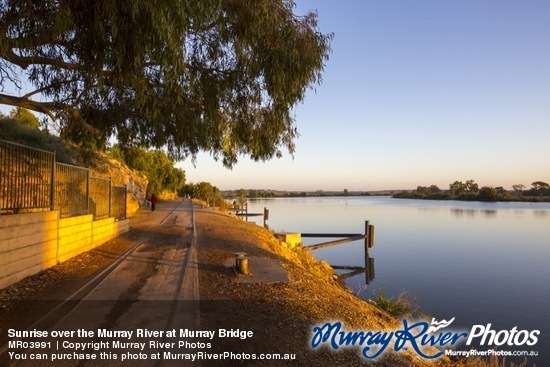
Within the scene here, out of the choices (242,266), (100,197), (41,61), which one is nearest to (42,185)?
(41,61)

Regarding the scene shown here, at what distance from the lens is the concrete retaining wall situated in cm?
727

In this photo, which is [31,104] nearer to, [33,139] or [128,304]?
[128,304]

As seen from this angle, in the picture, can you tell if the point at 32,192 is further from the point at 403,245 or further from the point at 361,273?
the point at 403,245

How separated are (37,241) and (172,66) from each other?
497 centimetres

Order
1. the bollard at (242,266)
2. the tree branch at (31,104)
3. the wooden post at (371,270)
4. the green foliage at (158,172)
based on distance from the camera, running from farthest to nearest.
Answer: the green foliage at (158,172), the wooden post at (371,270), the bollard at (242,266), the tree branch at (31,104)

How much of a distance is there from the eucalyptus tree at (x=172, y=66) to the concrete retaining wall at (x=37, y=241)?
2747 mm

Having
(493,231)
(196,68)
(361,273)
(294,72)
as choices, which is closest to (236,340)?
(294,72)

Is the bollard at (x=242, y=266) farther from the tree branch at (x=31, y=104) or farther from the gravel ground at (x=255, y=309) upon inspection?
the tree branch at (x=31, y=104)

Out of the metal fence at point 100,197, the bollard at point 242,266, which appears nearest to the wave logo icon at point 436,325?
the bollard at point 242,266

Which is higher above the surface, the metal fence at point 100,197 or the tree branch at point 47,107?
the tree branch at point 47,107

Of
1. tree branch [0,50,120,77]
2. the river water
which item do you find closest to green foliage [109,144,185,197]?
the river water

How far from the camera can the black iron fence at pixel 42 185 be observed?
7.82 m

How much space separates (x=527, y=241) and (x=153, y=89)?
34.5 metres

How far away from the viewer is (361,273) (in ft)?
75.2
